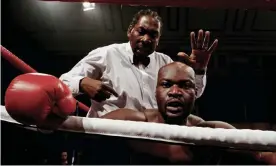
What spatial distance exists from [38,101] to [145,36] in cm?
68

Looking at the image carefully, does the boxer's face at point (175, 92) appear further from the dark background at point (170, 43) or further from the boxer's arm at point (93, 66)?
the dark background at point (170, 43)

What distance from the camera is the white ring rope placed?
0.81 m

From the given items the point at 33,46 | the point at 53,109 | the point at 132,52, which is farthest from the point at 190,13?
the point at 53,109

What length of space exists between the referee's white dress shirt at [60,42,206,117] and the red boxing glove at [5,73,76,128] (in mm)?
550

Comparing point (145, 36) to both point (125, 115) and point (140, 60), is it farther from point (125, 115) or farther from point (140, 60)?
point (125, 115)

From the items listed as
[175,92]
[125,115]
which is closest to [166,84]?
[175,92]

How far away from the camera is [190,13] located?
10.5ft

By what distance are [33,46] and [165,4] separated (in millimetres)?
2948

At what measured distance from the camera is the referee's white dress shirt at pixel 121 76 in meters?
1.40

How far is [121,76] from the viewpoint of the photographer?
4.69ft

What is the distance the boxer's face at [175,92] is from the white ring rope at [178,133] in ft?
0.87

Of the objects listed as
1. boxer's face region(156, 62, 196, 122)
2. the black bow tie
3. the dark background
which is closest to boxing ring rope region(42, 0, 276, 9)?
boxer's face region(156, 62, 196, 122)

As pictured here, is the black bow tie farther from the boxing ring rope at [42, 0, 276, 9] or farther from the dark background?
the dark background

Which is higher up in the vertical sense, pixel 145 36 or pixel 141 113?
pixel 145 36
